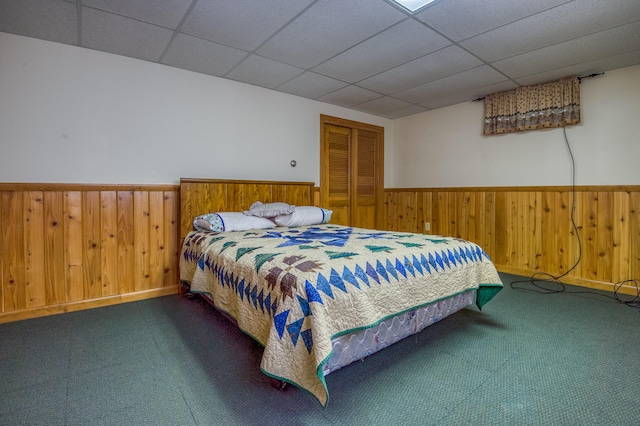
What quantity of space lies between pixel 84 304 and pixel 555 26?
4204 millimetres

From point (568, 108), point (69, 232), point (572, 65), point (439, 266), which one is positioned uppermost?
point (572, 65)

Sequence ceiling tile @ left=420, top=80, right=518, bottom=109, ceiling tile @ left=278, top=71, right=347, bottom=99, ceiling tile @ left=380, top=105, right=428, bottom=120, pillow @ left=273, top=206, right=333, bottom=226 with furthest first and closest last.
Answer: ceiling tile @ left=380, top=105, right=428, bottom=120
ceiling tile @ left=420, top=80, right=518, bottom=109
ceiling tile @ left=278, top=71, right=347, bottom=99
pillow @ left=273, top=206, right=333, bottom=226

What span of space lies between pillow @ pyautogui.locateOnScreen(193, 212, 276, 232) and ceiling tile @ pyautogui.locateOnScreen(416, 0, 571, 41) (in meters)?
2.04

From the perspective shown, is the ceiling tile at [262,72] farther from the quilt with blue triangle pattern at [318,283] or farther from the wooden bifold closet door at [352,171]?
the quilt with blue triangle pattern at [318,283]

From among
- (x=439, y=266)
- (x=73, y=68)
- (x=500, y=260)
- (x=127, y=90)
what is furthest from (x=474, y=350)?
(x=73, y=68)

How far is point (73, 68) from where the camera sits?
254 centimetres

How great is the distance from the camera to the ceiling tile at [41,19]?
1988 millimetres

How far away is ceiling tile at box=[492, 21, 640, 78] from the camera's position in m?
2.37

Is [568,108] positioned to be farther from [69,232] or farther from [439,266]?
[69,232]

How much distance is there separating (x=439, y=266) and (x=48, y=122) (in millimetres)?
3075

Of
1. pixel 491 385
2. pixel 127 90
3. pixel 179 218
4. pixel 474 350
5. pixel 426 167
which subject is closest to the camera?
pixel 491 385

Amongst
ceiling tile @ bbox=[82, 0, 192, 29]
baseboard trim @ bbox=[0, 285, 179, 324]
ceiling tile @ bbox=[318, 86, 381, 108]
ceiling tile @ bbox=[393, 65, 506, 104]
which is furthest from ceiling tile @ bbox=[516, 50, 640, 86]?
baseboard trim @ bbox=[0, 285, 179, 324]

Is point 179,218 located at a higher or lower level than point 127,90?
lower

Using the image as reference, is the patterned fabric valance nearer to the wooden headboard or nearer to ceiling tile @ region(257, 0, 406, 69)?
ceiling tile @ region(257, 0, 406, 69)
